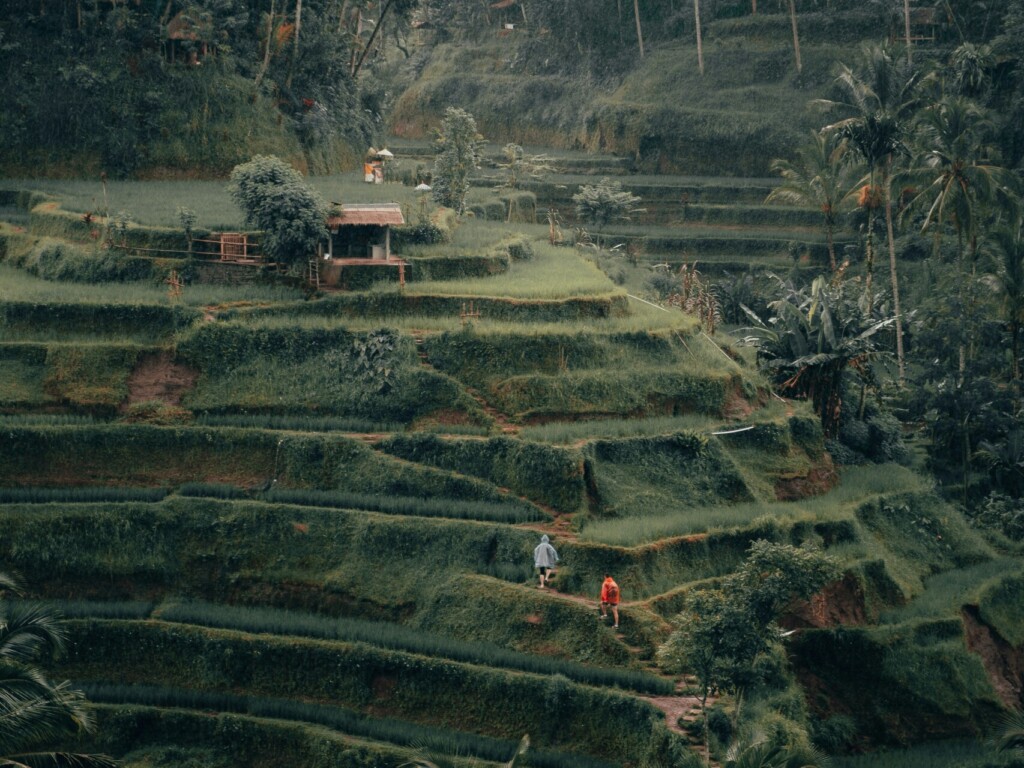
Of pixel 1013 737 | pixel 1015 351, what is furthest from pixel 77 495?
pixel 1015 351

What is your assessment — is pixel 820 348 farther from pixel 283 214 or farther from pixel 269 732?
pixel 269 732

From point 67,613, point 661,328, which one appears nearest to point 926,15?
point 661,328

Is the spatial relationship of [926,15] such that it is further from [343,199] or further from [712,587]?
[712,587]

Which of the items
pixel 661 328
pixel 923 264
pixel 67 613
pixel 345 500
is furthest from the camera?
pixel 923 264

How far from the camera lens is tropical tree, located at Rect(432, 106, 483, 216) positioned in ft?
150

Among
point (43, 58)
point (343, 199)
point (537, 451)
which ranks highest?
point (43, 58)

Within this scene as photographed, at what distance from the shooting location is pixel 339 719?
27969 mm

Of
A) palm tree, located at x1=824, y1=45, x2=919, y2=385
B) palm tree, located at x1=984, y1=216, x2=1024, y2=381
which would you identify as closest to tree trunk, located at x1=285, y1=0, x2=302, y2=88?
palm tree, located at x1=824, y1=45, x2=919, y2=385

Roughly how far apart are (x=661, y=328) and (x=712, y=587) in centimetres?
820

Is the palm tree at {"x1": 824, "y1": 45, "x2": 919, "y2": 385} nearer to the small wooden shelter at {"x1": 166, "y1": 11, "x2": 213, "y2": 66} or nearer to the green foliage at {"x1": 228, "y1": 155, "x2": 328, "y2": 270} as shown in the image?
the green foliage at {"x1": 228, "y1": 155, "x2": 328, "y2": 270}

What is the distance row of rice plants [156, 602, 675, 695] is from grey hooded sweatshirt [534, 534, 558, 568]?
1692 mm

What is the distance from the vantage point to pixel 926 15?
206ft

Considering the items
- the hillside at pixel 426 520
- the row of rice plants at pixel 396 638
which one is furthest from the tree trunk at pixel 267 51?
the row of rice plants at pixel 396 638

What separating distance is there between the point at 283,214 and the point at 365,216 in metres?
1.98
